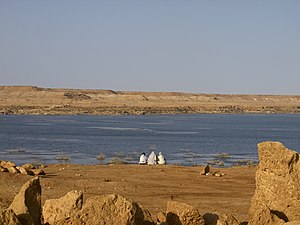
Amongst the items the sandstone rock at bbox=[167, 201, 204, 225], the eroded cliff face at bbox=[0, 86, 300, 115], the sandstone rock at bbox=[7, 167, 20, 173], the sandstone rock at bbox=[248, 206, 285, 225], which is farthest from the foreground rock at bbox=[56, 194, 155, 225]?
the eroded cliff face at bbox=[0, 86, 300, 115]

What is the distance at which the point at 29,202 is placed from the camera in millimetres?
8727

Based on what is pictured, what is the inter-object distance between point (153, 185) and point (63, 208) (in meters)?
11.1

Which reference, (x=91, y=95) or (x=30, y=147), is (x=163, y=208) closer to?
(x=30, y=147)

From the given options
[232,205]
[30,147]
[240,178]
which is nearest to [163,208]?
[232,205]

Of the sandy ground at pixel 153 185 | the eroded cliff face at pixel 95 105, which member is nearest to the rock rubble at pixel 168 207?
the sandy ground at pixel 153 185

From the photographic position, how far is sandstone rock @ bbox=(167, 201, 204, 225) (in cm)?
919

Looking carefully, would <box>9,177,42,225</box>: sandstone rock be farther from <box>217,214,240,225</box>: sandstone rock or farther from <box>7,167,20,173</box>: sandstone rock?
<box>7,167,20,173</box>: sandstone rock

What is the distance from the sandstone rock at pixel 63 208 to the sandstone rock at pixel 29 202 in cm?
18

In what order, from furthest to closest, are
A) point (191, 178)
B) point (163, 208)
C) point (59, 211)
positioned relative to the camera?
point (191, 178), point (163, 208), point (59, 211)

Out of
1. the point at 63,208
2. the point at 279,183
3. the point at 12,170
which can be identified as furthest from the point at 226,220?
the point at 12,170

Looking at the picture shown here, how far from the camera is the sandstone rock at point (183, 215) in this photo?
919 centimetres

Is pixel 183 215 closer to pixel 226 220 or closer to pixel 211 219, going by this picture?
pixel 211 219

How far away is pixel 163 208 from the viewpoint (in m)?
15.0

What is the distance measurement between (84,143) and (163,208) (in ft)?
134
